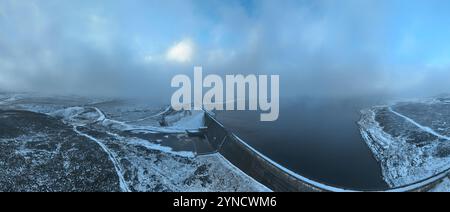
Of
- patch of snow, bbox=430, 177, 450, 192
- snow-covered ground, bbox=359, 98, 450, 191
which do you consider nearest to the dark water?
snow-covered ground, bbox=359, 98, 450, 191

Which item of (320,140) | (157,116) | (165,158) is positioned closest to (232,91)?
(157,116)

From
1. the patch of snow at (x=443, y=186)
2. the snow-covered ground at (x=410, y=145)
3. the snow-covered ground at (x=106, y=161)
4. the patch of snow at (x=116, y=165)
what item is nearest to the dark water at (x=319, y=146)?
the snow-covered ground at (x=410, y=145)

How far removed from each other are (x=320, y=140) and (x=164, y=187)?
33.3 meters

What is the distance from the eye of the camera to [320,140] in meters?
52.1

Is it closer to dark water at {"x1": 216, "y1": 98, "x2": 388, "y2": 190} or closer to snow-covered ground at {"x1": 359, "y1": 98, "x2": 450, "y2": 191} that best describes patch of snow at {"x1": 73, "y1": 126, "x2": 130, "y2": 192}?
dark water at {"x1": 216, "y1": 98, "x2": 388, "y2": 190}

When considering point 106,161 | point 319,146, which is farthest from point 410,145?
point 106,161

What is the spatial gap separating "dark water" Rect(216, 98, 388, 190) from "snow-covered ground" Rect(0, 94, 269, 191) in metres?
9.07

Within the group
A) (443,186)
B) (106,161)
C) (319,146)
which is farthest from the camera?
(319,146)

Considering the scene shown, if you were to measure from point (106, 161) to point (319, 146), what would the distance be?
36.5 meters

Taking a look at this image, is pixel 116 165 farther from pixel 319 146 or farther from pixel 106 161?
pixel 319 146

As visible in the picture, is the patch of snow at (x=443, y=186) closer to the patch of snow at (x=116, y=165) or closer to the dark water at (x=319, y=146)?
the dark water at (x=319, y=146)

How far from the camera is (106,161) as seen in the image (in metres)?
38.4

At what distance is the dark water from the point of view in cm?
3494
